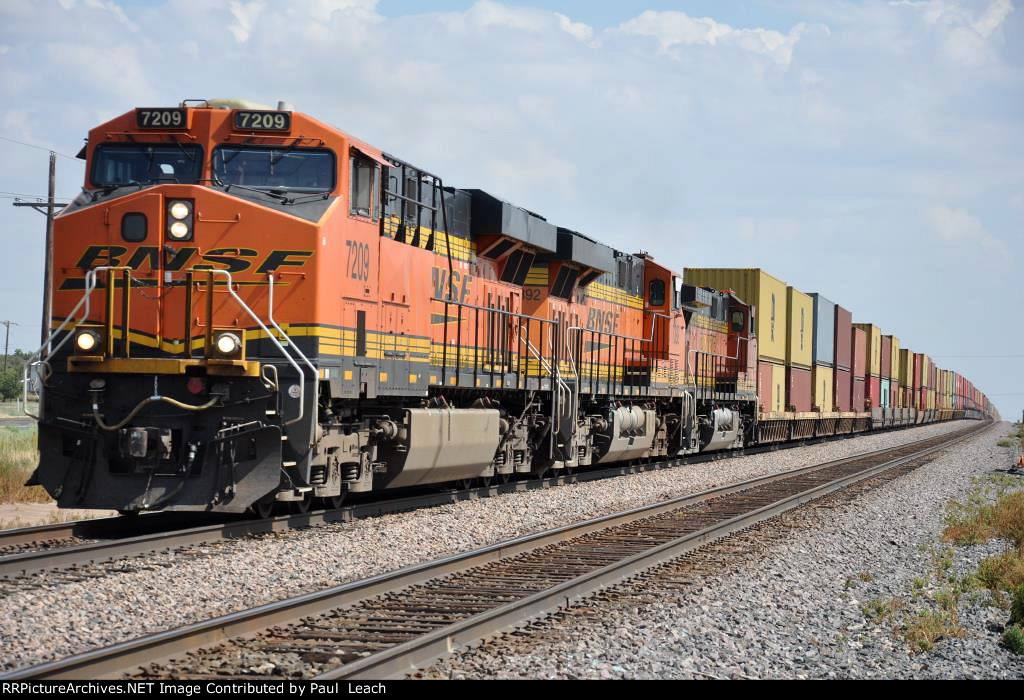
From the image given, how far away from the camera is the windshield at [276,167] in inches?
382

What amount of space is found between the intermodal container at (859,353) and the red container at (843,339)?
3.23ft

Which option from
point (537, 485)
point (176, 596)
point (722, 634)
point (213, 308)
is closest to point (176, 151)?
point (213, 308)

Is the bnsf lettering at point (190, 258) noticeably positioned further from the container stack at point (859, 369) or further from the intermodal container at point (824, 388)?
the container stack at point (859, 369)

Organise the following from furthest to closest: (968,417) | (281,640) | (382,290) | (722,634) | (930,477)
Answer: (968,417) < (930,477) < (382,290) < (722,634) < (281,640)

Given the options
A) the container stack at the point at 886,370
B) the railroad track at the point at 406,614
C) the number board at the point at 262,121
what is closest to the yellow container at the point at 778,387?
the railroad track at the point at 406,614

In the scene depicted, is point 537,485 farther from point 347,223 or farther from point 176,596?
point 176,596

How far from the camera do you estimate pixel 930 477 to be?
64.0ft

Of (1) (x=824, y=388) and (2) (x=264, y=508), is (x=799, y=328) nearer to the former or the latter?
(1) (x=824, y=388)

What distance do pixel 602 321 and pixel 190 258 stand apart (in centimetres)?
987

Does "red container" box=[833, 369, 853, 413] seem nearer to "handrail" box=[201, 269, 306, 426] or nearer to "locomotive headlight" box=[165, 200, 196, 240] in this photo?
"handrail" box=[201, 269, 306, 426]

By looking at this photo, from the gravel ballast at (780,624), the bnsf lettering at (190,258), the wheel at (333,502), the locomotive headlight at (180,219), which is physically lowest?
the gravel ballast at (780,624)

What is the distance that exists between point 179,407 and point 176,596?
8.16ft

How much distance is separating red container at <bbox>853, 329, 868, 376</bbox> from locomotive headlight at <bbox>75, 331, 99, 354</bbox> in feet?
116

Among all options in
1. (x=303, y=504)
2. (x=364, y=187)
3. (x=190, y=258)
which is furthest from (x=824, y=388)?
(x=190, y=258)
